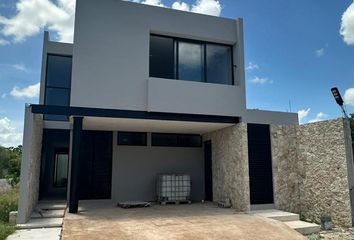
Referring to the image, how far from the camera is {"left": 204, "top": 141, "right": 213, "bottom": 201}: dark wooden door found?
1206 cm

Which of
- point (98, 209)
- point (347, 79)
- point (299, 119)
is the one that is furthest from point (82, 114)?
point (347, 79)

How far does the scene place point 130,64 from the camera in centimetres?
916

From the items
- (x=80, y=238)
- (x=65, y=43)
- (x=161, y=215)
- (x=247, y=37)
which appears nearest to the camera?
(x=80, y=238)

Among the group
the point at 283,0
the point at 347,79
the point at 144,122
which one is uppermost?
the point at 283,0

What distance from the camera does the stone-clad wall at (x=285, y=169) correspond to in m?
9.80

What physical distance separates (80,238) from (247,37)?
8476 millimetres

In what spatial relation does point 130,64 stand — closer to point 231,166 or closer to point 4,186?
point 231,166

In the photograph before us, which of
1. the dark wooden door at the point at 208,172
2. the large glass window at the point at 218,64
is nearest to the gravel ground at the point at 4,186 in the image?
the dark wooden door at the point at 208,172

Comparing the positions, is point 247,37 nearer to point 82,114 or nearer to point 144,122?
point 144,122

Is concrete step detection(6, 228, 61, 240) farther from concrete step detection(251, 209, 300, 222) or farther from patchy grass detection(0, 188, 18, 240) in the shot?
concrete step detection(251, 209, 300, 222)

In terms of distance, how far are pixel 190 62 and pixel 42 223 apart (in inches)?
260

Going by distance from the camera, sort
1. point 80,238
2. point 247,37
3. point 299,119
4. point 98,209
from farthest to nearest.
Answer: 1. point 299,119
2. point 247,37
3. point 98,209
4. point 80,238

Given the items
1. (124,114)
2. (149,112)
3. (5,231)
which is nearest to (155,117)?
(149,112)

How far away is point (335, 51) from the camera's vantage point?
45.6 ft
